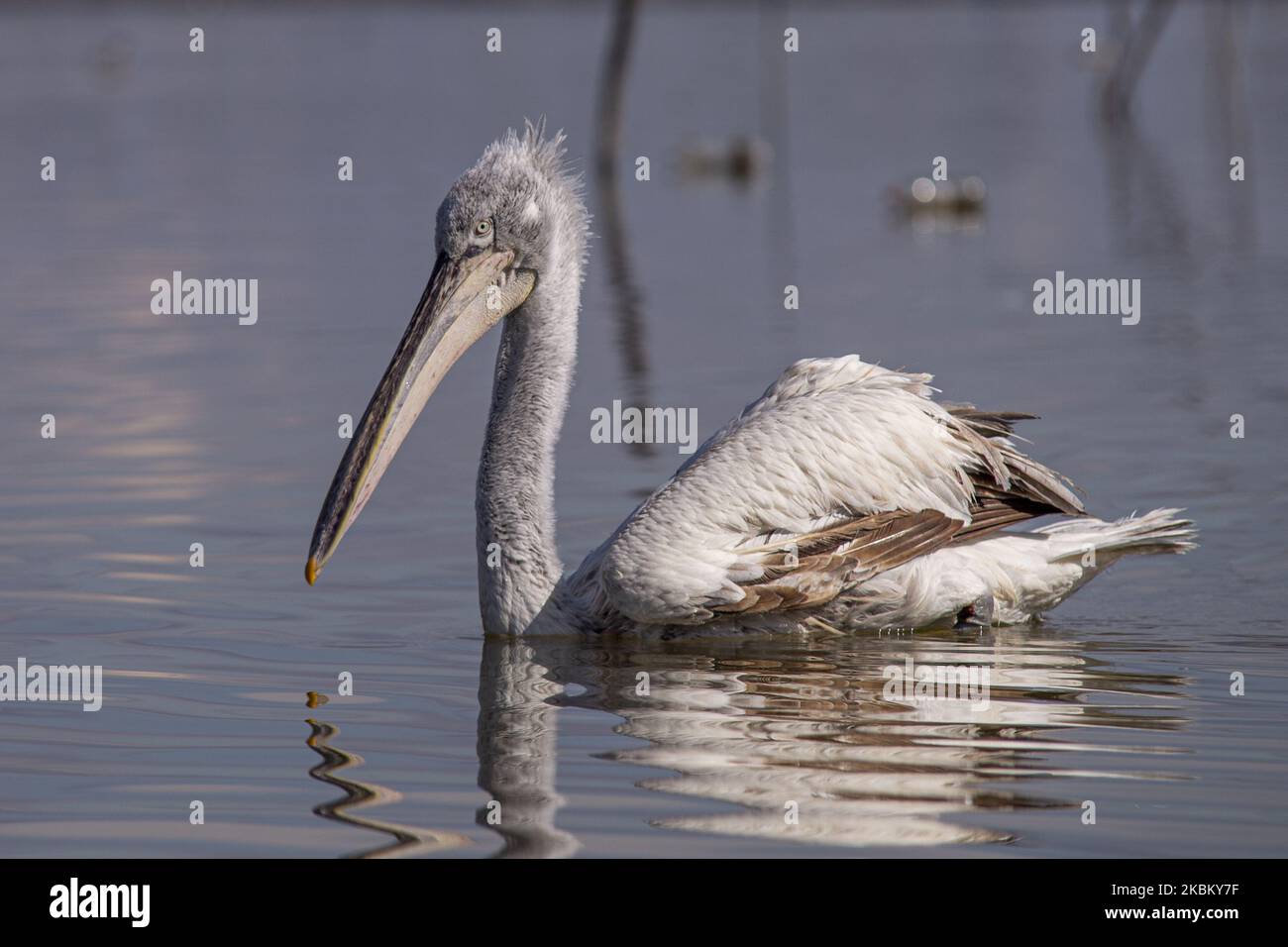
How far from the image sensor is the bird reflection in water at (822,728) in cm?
474

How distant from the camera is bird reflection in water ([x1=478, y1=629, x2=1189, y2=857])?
4.74 meters

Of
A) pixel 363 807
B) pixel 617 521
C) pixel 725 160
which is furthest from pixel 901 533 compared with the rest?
pixel 725 160

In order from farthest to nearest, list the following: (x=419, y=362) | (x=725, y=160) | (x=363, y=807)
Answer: (x=725, y=160)
(x=419, y=362)
(x=363, y=807)

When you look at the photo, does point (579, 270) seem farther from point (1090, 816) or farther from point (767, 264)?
point (767, 264)

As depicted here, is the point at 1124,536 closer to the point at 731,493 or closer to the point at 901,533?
the point at 901,533

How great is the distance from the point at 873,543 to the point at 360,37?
58.9 meters

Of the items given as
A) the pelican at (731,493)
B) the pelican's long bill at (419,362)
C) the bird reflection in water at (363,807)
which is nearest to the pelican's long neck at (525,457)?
the pelican at (731,493)

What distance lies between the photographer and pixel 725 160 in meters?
22.8

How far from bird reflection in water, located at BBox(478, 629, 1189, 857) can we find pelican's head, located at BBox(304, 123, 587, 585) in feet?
2.61

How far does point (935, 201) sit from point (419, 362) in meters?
12.8

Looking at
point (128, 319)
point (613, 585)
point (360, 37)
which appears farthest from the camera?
point (360, 37)

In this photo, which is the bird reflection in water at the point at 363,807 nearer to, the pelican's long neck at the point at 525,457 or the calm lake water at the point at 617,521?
the calm lake water at the point at 617,521

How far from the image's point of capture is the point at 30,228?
61.7ft
